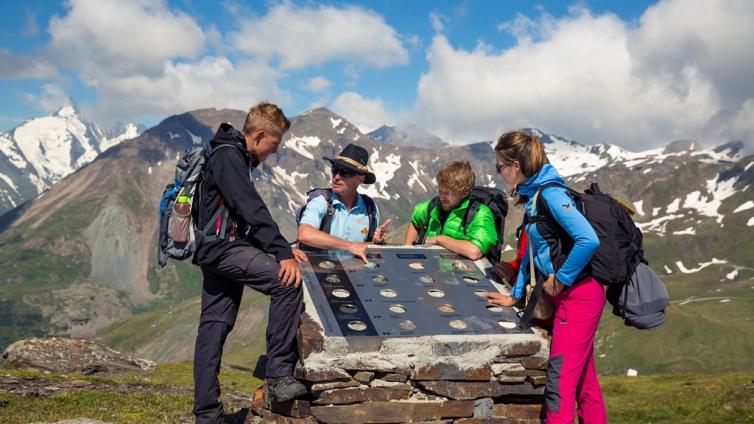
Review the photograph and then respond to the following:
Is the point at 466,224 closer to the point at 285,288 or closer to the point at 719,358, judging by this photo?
the point at 285,288

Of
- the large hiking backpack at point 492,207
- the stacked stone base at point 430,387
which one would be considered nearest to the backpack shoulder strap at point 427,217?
the large hiking backpack at point 492,207

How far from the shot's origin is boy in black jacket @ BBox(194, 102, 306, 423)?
827 cm

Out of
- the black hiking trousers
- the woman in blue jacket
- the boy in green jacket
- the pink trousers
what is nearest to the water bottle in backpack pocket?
the black hiking trousers

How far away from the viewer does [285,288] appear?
8.53 meters

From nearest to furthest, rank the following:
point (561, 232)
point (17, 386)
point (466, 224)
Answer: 1. point (561, 232)
2. point (466, 224)
3. point (17, 386)

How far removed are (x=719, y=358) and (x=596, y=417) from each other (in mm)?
197047

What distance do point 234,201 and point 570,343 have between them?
5287 millimetres

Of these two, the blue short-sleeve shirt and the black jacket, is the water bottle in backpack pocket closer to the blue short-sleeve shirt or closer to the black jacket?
the black jacket

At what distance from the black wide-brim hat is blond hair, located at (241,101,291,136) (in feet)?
7.34

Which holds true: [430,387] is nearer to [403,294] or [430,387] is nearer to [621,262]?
[403,294]

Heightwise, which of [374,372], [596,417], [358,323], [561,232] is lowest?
[596,417]

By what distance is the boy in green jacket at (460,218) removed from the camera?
10641 mm

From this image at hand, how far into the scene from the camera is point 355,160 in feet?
36.8

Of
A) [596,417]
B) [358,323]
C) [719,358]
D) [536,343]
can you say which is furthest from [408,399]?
[719,358]
